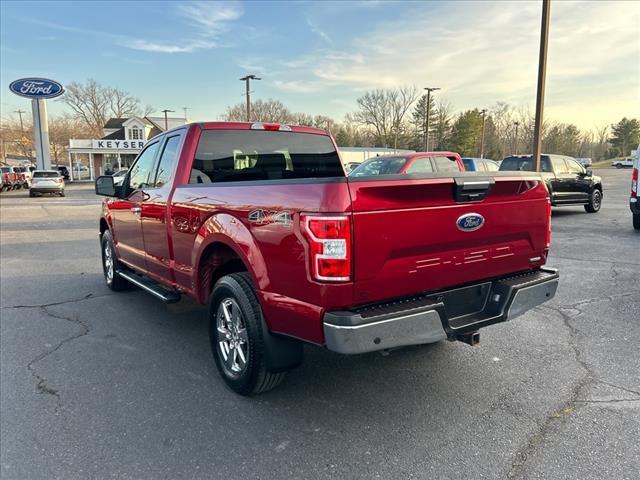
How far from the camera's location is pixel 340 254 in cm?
251

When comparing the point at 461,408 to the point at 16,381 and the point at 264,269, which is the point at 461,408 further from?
the point at 16,381

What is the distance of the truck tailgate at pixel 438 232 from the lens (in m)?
2.58

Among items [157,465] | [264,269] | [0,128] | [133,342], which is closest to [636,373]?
[264,269]

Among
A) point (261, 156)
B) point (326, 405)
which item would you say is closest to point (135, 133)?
point (261, 156)

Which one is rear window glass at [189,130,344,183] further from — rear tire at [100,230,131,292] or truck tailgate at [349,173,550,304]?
rear tire at [100,230,131,292]

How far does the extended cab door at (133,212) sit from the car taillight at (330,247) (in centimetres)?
282

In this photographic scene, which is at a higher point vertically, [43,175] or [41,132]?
[41,132]

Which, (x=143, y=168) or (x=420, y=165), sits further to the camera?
(x=420, y=165)

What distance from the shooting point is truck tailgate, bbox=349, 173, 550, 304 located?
2.58 meters

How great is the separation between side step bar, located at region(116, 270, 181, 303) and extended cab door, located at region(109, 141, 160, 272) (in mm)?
124

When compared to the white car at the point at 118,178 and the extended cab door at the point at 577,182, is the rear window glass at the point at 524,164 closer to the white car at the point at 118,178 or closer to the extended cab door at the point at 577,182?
the extended cab door at the point at 577,182

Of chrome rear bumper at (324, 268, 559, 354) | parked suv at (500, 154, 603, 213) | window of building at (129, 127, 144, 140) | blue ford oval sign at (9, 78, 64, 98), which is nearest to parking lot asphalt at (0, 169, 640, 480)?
chrome rear bumper at (324, 268, 559, 354)

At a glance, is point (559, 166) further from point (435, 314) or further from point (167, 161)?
point (435, 314)

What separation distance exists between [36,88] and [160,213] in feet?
132
